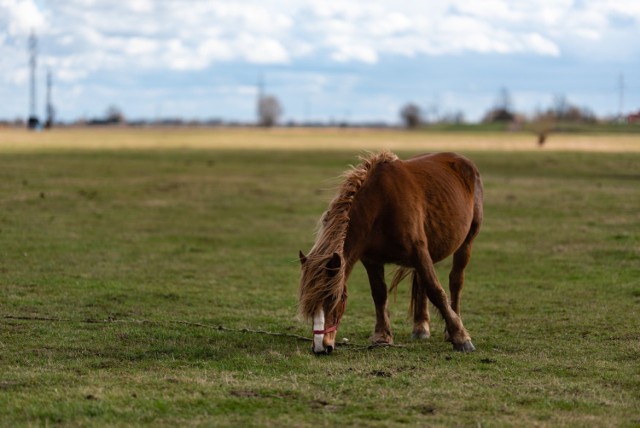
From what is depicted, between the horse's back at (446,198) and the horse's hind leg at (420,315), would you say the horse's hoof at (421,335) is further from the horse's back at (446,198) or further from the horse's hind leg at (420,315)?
the horse's back at (446,198)

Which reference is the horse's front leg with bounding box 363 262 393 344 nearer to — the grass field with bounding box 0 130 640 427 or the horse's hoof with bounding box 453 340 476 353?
the grass field with bounding box 0 130 640 427

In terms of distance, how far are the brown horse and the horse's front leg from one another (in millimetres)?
10

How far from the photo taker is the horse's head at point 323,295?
7.95m

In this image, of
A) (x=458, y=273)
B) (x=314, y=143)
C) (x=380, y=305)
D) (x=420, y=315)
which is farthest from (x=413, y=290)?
(x=314, y=143)

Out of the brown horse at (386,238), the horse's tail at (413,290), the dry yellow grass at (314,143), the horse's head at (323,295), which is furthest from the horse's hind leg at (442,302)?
the dry yellow grass at (314,143)

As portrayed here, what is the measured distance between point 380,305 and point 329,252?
1358 millimetres

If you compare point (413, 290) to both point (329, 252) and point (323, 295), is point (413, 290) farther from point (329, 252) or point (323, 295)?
point (323, 295)

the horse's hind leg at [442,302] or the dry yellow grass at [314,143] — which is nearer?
the horse's hind leg at [442,302]

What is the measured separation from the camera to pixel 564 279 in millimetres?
14406

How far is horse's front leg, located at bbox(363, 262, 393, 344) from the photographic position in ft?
30.1

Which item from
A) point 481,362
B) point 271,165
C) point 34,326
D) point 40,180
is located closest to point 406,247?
point 481,362

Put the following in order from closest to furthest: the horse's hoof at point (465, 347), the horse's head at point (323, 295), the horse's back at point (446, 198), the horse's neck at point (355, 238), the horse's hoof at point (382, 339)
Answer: the horse's head at point (323, 295) → the horse's neck at point (355, 238) → the horse's hoof at point (465, 347) → the horse's hoof at point (382, 339) → the horse's back at point (446, 198)

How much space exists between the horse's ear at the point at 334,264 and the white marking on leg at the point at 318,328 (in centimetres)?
38

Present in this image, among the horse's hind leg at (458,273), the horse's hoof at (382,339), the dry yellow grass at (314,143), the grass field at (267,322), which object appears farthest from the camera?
the dry yellow grass at (314,143)
